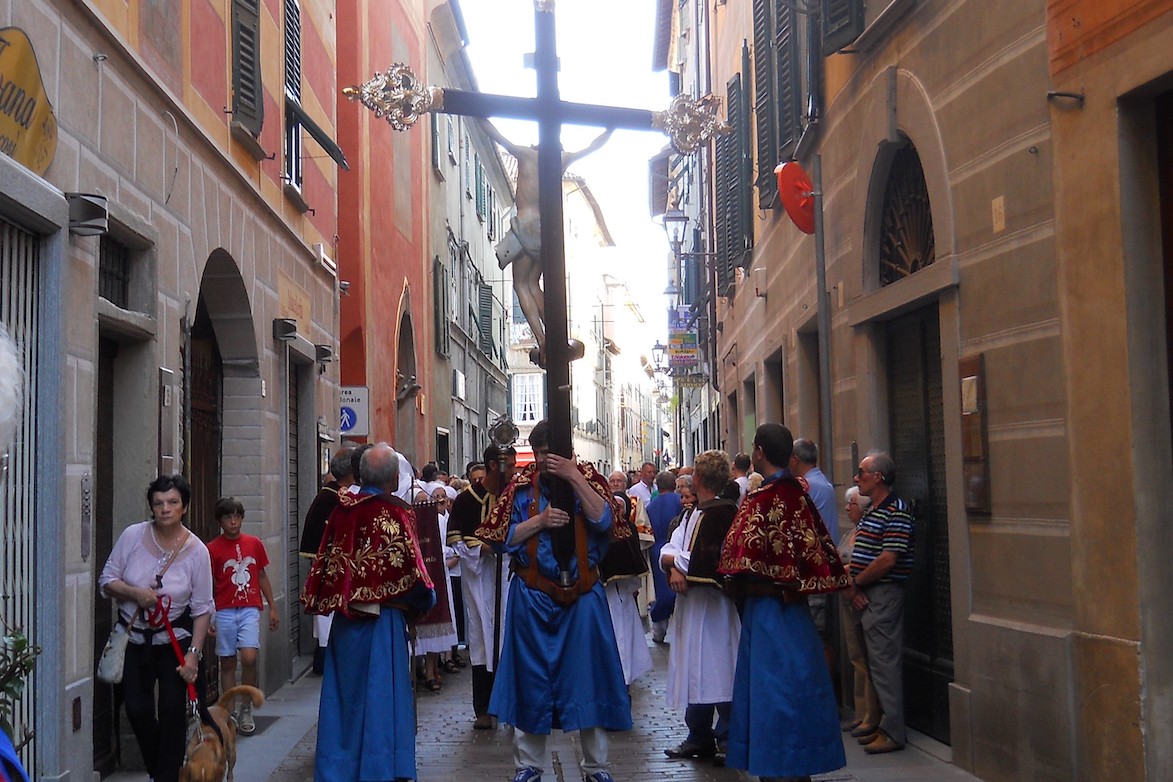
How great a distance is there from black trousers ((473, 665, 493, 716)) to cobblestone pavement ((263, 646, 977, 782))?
0.17 m

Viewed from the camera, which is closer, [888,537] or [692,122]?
[692,122]

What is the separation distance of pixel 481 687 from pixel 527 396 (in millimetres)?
52298

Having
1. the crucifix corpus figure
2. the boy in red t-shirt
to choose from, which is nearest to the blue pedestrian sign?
the boy in red t-shirt

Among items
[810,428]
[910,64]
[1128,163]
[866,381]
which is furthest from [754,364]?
[1128,163]

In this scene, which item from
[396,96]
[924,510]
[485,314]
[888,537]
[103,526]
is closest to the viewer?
[396,96]

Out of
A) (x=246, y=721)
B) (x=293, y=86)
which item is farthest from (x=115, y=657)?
(x=293, y=86)

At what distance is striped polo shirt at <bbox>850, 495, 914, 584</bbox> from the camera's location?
8.41m

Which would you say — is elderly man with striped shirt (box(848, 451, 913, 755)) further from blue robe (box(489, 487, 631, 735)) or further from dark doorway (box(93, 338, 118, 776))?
dark doorway (box(93, 338, 118, 776))

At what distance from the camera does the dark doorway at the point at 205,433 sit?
10.6 m

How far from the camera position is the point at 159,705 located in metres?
6.98

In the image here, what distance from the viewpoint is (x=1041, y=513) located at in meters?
6.94

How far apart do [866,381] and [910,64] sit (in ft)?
7.54

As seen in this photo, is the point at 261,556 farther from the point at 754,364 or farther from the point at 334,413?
the point at 754,364

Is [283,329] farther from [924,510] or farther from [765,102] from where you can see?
[924,510]
